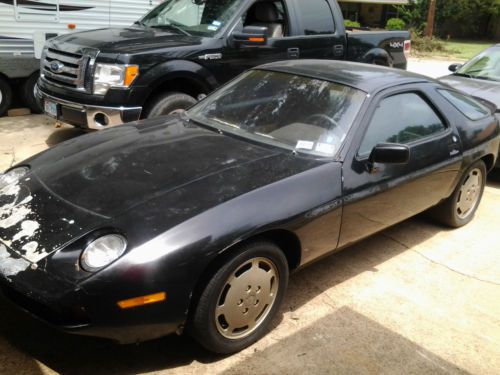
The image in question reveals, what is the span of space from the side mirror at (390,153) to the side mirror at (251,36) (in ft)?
10.2

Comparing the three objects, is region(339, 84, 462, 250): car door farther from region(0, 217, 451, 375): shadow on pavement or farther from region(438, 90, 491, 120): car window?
region(0, 217, 451, 375): shadow on pavement

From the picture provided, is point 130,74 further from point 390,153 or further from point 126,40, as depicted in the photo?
point 390,153

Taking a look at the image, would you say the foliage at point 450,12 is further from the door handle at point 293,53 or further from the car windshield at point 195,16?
the car windshield at point 195,16

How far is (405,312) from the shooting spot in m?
3.52

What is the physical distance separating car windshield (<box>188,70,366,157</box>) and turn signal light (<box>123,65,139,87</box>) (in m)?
1.52

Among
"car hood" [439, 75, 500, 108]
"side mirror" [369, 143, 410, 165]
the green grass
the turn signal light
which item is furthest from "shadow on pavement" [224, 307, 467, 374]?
the green grass

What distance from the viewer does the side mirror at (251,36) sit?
610cm

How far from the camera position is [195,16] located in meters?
6.53

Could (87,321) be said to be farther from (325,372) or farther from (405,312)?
(405,312)

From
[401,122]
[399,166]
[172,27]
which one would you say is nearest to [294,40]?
[172,27]

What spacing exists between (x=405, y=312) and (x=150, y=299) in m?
1.87

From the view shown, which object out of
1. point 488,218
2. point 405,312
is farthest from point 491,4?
point 405,312

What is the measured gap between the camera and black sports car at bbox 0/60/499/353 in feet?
8.17

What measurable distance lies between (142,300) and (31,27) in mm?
6434
